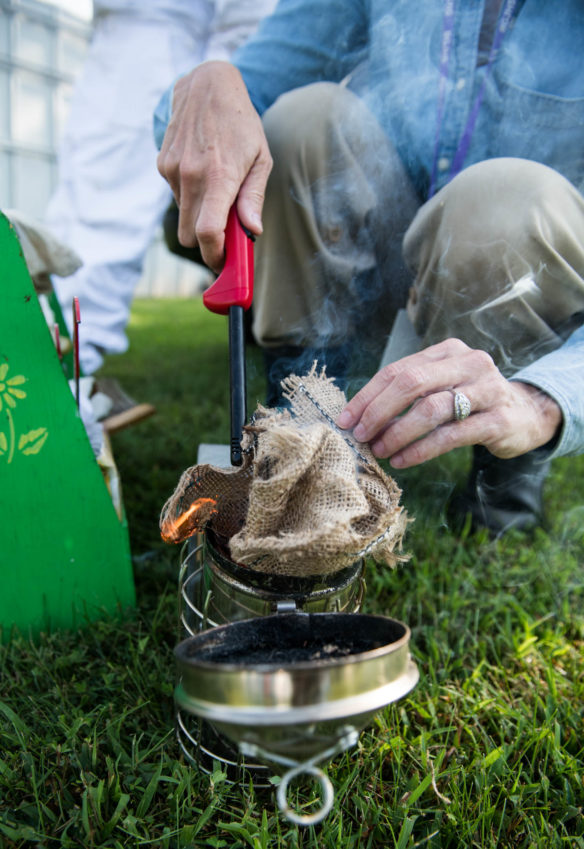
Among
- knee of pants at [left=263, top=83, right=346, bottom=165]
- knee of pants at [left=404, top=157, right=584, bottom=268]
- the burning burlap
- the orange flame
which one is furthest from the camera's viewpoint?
knee of pants at [left=263, top=83, right=346, bottom=165]

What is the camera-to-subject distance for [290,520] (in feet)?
2.22

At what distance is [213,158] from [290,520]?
55 cm

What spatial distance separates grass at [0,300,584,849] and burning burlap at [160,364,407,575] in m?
0.27

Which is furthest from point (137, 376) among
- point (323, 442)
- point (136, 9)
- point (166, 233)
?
point (323, 442)

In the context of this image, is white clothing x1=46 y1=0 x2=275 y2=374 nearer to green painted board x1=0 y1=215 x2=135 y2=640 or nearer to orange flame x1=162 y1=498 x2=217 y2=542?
green painted board x1=0 y1=215 x2=135 y2=640

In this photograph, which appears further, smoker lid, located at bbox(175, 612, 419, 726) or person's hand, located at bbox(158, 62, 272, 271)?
person's hand, located at bbox(158, 62, 272, 271)

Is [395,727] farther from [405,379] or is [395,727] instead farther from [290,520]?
[405,379]

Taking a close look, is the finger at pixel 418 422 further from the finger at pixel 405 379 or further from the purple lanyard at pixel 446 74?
the purple lanyard at pixel 446 74

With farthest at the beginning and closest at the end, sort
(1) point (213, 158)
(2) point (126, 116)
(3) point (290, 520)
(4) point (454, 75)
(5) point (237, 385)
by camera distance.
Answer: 1. (2) point (126, 116)
2. (4) point (454, 75)
3. (1) point (213, 158)
4. (5) point (237, 385)
5. (3) point (290, 520)

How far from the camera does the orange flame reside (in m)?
0.73

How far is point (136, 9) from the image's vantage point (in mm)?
2617

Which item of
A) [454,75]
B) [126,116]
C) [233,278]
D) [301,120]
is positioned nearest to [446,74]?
[454,75]

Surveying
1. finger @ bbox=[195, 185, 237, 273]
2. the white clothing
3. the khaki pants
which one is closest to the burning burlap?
finger @ bbox=[195, 185, 237, 273]

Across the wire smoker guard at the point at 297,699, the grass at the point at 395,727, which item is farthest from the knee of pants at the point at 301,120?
the wire smoker guard at the point at 297,699
